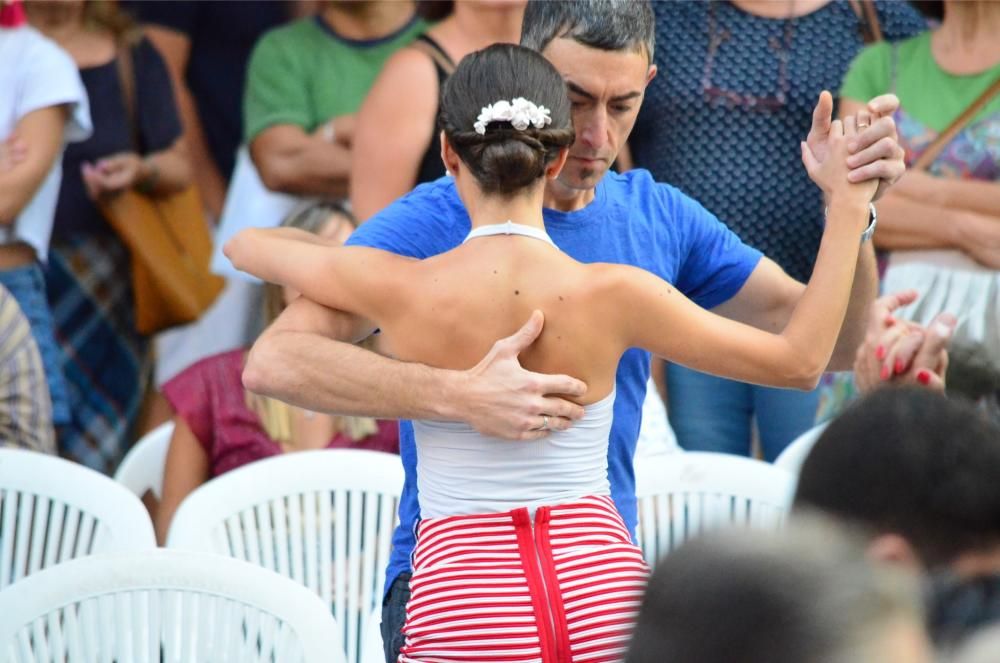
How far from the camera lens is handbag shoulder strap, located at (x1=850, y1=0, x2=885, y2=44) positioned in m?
3.80

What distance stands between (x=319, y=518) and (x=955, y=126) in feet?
5.81

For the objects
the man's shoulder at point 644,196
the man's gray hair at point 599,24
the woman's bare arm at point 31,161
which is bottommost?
the woman's bare arm at point 31,161

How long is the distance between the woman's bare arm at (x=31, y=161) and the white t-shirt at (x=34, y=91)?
3 centimetres

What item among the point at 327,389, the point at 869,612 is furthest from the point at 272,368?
the point at 869,612

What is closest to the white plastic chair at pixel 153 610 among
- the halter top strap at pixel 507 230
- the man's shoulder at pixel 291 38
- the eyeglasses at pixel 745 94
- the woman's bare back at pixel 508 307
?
the woman's bare back at pixel 508 307

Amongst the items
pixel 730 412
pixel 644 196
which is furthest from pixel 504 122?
pixel 730 412

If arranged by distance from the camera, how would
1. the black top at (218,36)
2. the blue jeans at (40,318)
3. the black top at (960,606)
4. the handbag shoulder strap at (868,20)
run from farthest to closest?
the black top at (218,36) → the blue jeans at (40,318) → the handbag shoulder strap at (868,20) → the black top at (960,606)

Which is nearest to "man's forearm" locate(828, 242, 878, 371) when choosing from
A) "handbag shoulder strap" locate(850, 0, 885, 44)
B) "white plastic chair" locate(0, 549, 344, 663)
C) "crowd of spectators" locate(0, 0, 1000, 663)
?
"crowd of spectators" locate(0, 0, 1000, 663)

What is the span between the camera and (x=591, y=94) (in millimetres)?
2303

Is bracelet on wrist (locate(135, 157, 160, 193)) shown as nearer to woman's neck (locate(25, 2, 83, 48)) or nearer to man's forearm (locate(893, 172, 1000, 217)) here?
woman's neck (locate(25, 2, 83, 48))

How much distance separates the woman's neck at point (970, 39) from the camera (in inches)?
142

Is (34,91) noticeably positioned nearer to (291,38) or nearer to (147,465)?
(291,38)

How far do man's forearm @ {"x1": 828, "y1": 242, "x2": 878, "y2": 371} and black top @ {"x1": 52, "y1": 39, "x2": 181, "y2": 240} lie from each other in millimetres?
Result: 2559

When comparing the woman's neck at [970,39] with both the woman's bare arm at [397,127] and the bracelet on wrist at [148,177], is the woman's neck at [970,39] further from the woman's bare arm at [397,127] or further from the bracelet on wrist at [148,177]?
the bracelet on wrist at [148,177]
